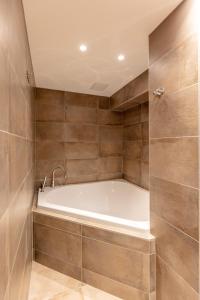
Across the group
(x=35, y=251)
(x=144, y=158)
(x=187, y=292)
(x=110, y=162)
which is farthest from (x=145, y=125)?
(x=35, y=251)

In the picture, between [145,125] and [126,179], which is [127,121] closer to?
[145,125]

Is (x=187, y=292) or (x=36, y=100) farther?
(x=36, y=100)

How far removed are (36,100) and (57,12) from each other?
159 centimetres

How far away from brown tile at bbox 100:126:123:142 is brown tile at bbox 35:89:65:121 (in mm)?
746

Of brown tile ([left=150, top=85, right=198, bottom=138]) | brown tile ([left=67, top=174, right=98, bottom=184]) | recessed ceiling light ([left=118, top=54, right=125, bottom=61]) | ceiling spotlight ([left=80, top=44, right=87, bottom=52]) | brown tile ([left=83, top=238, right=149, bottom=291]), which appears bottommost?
brown tile ([left=83, top=238, right=149, bottom=291])

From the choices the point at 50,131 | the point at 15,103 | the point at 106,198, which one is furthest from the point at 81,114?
the point at 15,103

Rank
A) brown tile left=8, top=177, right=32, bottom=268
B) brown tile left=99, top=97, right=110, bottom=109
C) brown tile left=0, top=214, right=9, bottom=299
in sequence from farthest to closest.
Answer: brown tile left=99, top=97, right=110, bottom=109, brown tile left=8, top=177, right=32, bottom=268, brown tile left=0, top=214, right=9, bottom=299

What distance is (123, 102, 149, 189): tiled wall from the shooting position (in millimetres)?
2566

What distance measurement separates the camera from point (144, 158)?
260cm

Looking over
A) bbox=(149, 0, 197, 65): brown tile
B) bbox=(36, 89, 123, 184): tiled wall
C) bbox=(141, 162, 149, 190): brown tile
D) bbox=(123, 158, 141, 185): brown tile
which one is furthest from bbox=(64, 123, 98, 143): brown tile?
bbox=(149, 0, 197, 65): brown tile

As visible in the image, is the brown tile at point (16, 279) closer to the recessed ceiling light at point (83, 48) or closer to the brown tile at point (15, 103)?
the brown tile at point (15, 103)

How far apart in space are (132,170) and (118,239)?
62.5 inches

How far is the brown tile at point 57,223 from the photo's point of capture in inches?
64.7

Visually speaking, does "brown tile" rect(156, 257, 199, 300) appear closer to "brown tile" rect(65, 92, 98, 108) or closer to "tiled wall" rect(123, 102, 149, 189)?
"tiled wall" rect(123, 102, 149, 189)
